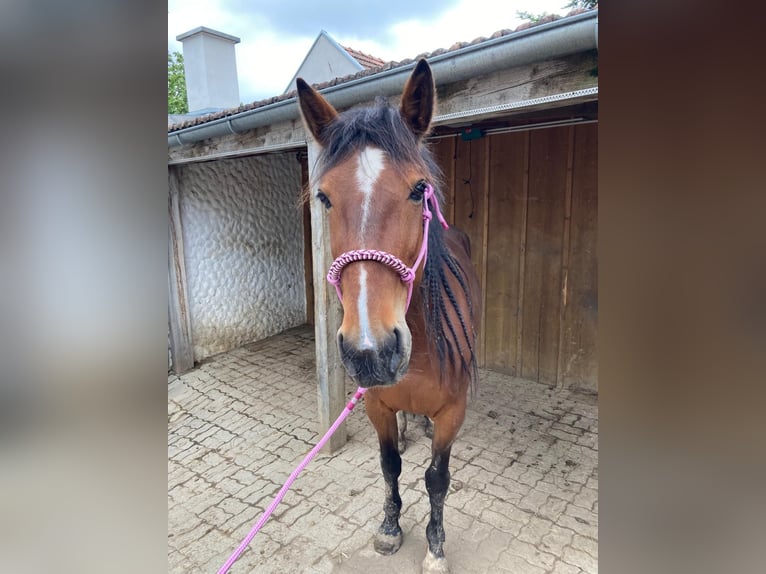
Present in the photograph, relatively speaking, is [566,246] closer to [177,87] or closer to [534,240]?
[534,240]

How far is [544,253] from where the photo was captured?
429 centimetres

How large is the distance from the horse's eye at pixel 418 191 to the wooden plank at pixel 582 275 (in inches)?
119

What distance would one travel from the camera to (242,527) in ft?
8.60

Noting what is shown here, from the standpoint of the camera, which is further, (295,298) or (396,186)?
(295,298)

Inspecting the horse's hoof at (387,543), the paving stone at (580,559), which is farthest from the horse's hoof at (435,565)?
the paving stone at (580,559)

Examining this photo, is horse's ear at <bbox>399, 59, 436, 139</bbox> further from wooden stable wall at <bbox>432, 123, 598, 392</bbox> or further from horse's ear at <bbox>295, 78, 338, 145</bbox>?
wooden stable wall at <bbox>432, 123, 598, 392</bbox>

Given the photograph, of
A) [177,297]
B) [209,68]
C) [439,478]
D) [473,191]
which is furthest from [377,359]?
[209,68]

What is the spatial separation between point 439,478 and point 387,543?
552mm

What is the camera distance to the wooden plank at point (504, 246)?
4316mm

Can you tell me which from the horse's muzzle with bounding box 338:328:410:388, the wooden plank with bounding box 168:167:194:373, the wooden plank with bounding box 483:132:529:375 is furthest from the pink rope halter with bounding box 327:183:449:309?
the wooden plank with bounding box 168:167:194:373

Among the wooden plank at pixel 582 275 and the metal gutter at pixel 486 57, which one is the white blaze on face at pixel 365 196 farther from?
the wooden plank at pixel 582 275
